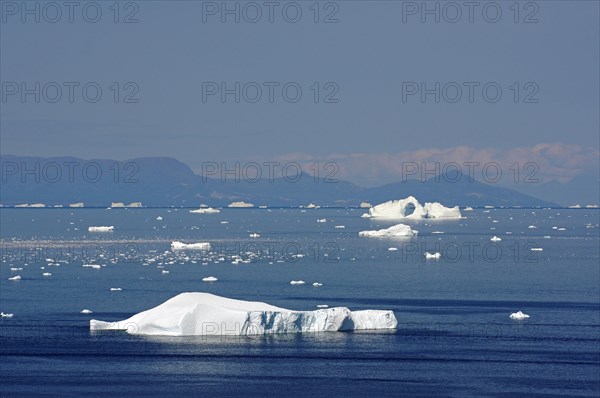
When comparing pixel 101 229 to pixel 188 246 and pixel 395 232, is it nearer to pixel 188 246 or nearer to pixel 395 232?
pixel 395 232

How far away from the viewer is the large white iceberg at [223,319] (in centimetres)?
4784

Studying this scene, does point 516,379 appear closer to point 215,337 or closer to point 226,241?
point 215,337

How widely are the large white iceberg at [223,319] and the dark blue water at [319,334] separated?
0.91 meters

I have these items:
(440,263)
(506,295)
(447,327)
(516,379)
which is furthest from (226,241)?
(516,379)

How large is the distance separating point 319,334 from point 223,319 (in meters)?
4.78

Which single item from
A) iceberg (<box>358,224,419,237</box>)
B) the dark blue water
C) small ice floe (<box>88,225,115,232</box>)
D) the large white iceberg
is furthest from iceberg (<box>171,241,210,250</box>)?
the large white iceberg

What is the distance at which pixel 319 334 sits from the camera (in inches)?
1935

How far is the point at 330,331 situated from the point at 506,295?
2301 cm

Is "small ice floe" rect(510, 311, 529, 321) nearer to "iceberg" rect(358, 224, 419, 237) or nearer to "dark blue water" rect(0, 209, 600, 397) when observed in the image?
"dark blue water" rect(0, 209, 600, 397)

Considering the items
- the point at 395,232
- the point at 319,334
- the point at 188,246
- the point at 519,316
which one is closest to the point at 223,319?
the point at 319,334

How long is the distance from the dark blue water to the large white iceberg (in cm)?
91

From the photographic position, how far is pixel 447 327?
52.9 metres

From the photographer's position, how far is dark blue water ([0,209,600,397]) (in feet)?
Result: 130

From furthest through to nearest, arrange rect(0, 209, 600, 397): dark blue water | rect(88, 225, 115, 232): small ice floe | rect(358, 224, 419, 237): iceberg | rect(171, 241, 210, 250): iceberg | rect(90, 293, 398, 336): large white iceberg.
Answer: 1. rect(88, 225, 115, 232): small ice floe
2. rect(358, 224, 419, 237): iceberg
3. rect(171, 241, 210, 250): iceberg
4. rect(90, 293, 398, 336): large white iceberg
5. rect(0, 209, 600, 397): dark blue water
